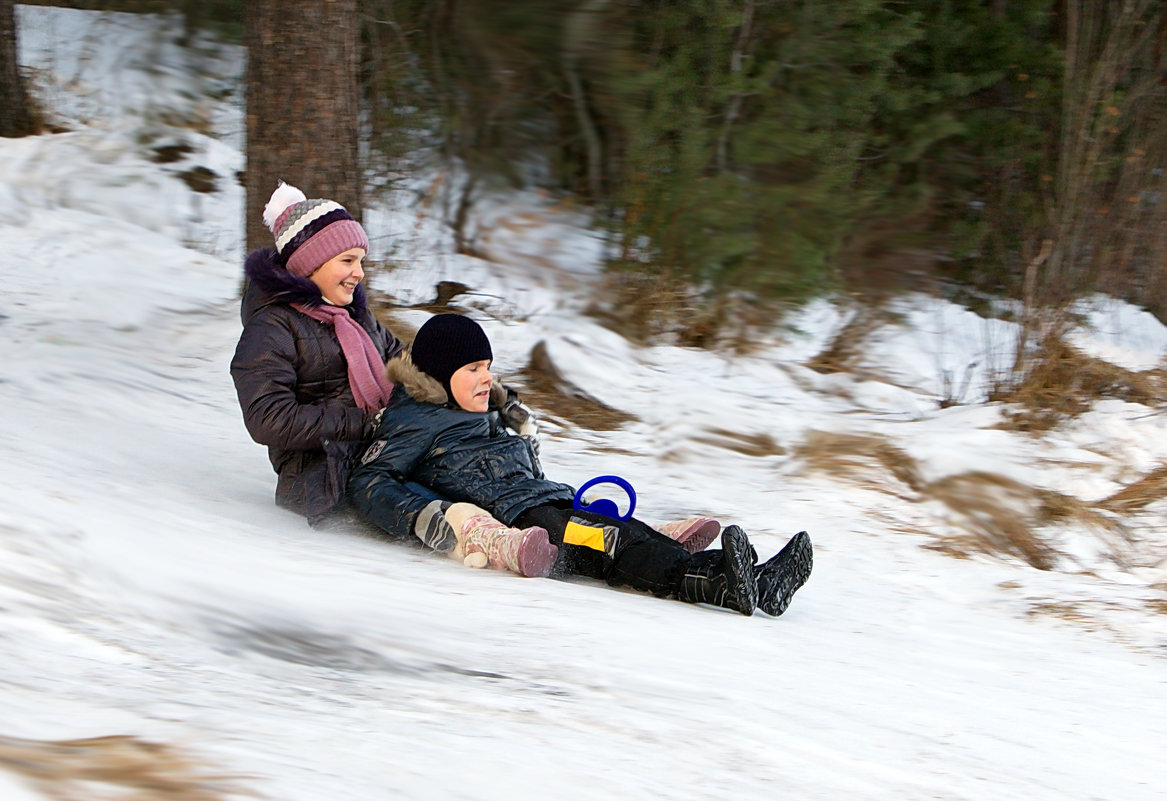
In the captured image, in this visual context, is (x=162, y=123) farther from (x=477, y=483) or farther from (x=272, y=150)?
(x=477, y=483)

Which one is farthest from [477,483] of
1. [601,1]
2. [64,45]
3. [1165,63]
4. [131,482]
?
[64,45]

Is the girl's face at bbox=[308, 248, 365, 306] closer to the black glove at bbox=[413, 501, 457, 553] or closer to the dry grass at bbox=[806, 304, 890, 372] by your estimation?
the black glove at bbox=[413, 501, 457, 553]

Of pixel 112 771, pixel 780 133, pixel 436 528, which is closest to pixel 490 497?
pixel 436 528

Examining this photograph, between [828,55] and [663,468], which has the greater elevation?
[828,55]

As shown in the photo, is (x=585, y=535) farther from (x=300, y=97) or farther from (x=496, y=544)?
(x=300, y=97)

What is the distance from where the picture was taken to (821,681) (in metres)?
2.52

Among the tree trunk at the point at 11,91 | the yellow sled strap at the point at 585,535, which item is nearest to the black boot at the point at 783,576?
the yellow sled strap at the point at 585,535

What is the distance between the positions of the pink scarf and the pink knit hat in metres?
0.14

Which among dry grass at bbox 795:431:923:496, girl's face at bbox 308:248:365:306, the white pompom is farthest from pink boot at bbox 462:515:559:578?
→ dry grass at bbox 795:431:923:496

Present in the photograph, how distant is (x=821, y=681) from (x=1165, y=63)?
5.64 metres

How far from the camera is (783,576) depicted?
313cm

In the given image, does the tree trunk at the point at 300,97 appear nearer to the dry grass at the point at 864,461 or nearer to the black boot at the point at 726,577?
the dry grass at the point at 864,461

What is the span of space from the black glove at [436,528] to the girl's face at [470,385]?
32cm

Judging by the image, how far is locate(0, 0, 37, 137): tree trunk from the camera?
8.32 metres
